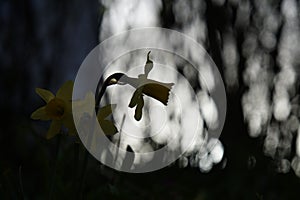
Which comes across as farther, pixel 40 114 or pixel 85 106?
pixel 40 114

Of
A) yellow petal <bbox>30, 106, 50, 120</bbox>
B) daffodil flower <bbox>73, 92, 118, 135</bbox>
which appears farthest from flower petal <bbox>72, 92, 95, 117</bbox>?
yellow petal <bbox>30, 106, 50, 120</bbox>

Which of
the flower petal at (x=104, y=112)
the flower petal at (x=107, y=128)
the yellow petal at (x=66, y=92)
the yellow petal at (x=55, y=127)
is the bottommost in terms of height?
the yellow petal at (x=55, y=127)

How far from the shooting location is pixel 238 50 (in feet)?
10.5

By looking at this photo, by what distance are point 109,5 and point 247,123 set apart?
4.04 feet

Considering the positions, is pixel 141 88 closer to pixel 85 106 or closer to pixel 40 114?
pixel 85 106

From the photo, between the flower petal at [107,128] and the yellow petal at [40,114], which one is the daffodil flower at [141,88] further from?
the yellow petal at [40,114]

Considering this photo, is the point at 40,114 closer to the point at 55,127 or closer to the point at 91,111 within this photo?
the point at 55,127

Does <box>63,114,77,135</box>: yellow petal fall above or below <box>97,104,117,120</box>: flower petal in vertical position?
below

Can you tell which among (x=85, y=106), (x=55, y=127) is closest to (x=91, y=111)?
(x=85, y=106)

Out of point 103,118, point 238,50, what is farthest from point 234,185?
point 103,118

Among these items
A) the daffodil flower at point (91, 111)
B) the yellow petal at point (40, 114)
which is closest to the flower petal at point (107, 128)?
the daffodil flower at point (91, 111)

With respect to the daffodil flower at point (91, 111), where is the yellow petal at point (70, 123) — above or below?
below

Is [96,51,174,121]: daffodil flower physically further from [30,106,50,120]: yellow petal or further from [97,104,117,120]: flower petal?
Result: [30,106,50,120]: yellow petal

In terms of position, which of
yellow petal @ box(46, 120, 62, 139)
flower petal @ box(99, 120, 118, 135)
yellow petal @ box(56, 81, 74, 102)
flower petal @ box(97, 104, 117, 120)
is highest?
yellow petal @ box(56, 81, 74, 102)
